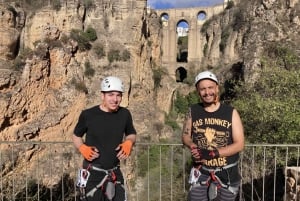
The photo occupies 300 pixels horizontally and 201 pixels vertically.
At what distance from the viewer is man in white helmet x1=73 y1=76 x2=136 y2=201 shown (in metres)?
4.25

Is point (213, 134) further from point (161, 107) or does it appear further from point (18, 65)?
point (161, 107)

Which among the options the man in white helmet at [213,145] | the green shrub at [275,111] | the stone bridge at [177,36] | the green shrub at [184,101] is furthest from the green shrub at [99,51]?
the man in white helmet at [213,145]

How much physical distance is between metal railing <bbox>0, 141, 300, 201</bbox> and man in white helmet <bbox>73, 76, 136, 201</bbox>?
1.24 metres

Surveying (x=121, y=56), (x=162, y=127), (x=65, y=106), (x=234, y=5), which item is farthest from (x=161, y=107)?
(x=234, y=5)

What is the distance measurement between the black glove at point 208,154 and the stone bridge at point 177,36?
40.1 meters

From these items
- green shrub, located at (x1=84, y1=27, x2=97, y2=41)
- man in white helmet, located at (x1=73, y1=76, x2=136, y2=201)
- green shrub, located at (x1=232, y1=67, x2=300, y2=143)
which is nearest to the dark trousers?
man in white helmet, located at (x1=73, y1=76, x2=136, y2=201)

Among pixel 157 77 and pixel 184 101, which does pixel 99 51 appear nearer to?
pixel 157 77

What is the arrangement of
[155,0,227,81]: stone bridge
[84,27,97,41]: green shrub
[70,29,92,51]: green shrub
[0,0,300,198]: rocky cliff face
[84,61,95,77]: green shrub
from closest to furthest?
[0,0,300,198]: rocky cliff face < [70,29,92,51]: green shrub < [84,61,95,77]: green shrub < [84,27,97,41]: green shrub < [155,0,227,81]: stone bridge

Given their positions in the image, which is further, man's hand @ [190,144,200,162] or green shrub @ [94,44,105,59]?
green shrub @ [94,44,105,59]

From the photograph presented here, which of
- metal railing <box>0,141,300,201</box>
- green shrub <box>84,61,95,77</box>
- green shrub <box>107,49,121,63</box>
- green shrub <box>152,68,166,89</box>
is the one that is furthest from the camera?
green shrub <box>152,68,166,89</box>

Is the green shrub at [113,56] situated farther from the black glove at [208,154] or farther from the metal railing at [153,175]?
the black glove at [208,154]

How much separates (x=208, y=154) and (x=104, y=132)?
3.93ft

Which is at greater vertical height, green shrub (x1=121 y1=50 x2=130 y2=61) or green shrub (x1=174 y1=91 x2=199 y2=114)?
green shrub (x1=121 y1=50 x2=130 y2=61)

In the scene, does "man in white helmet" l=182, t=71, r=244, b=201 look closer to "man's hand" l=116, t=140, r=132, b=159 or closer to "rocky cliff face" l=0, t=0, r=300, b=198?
"man's hand" l=116, t=140, r=132, b=159
